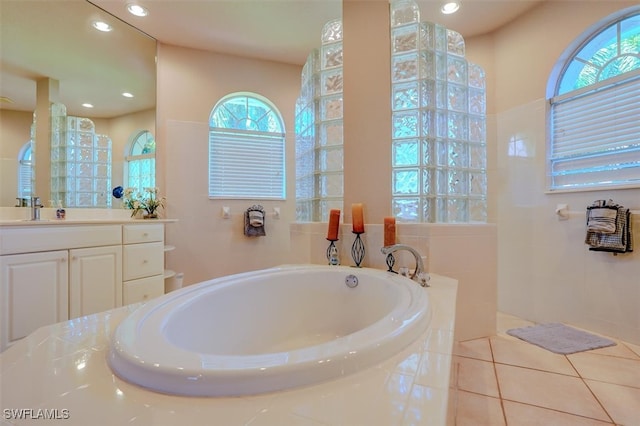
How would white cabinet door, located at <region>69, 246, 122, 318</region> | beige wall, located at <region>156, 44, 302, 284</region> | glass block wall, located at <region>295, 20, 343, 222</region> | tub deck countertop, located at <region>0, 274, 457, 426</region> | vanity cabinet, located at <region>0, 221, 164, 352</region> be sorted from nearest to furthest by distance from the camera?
tub deck countertop, located at <region>0, 274, 457, 426</region>, vanity cabinet, located at <region>0, 221, 164, 352</region>, white cabinet door, located at <region>69, 246, 122, 318</region>, glass block wall, located at <region>295, 20, 343, 222</region>, beige wall, located at <region>156, 44, 302, 284</region>

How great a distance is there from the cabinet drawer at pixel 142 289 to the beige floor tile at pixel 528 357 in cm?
235

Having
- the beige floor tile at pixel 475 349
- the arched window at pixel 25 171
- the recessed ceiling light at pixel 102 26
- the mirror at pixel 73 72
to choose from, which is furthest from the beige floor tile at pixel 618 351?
the recessed ceiling light at pixel 102 26

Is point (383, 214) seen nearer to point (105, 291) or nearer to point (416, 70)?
point (416, 70)

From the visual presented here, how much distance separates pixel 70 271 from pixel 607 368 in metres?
3.08

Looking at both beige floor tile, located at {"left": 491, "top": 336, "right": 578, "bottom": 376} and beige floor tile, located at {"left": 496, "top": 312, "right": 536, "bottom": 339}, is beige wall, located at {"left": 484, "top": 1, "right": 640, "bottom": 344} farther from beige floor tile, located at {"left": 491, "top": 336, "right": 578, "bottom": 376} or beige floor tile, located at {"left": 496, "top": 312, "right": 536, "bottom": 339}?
beige floor tile, located at {"left": 491, "top": 336, "right": 578, "bottom": 376}

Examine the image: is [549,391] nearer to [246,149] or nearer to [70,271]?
[70,271]

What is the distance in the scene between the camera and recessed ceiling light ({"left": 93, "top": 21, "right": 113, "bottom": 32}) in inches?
89.3

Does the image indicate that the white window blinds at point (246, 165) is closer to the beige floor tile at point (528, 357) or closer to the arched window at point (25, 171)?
the arched window at point (25, 171)

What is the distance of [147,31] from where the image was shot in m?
2.49

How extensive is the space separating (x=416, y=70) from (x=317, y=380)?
6.16 feet

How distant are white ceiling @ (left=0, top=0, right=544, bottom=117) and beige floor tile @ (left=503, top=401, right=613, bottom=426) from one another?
261 cm

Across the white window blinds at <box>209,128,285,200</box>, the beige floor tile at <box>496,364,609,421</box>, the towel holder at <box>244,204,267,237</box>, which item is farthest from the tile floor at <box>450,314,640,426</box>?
the white window blinds at <box>209,128,285,200</box>

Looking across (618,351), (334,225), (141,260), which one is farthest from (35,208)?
(618,351)

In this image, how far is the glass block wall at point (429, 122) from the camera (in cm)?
186
